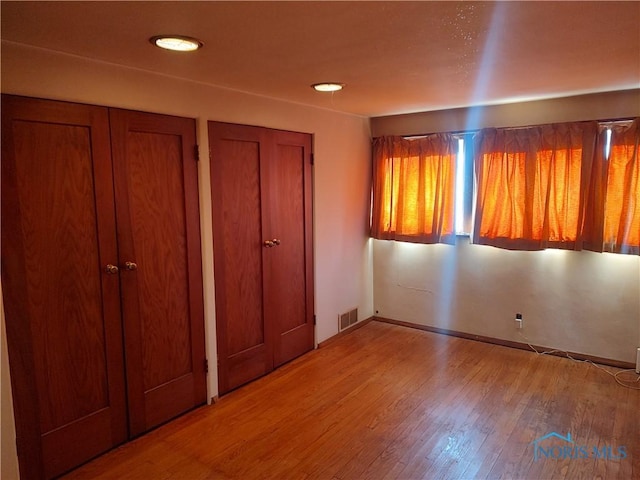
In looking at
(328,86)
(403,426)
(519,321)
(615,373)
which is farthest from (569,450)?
(328,86)

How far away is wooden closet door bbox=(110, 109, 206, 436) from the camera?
101 inches

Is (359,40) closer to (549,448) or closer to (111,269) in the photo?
(111,269)

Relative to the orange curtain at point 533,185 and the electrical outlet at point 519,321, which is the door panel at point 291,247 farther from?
the electrical outlet at point 519,321

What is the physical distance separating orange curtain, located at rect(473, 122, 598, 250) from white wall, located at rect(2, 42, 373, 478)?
47.0 inches

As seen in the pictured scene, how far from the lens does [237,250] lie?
10.7 feet

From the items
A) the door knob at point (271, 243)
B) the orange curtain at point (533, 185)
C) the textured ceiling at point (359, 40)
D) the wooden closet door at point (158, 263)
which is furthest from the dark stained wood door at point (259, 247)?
the orange curtain at point (533, 185)

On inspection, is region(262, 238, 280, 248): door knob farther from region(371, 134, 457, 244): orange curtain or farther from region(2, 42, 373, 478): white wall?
region(371, 134, 457, 244): orange curtain

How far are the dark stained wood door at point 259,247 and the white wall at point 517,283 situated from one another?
1203 mm

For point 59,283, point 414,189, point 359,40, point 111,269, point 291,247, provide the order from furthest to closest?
point 414,189 → point 291,247 → point 111,269 → point 59,283 → point 359,40

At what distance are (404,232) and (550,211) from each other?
1.34m

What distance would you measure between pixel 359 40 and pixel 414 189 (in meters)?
2.54

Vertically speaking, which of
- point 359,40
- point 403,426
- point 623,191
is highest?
point 359,40

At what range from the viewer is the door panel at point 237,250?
309cm

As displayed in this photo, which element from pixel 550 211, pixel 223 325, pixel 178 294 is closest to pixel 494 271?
pixel 550 211
